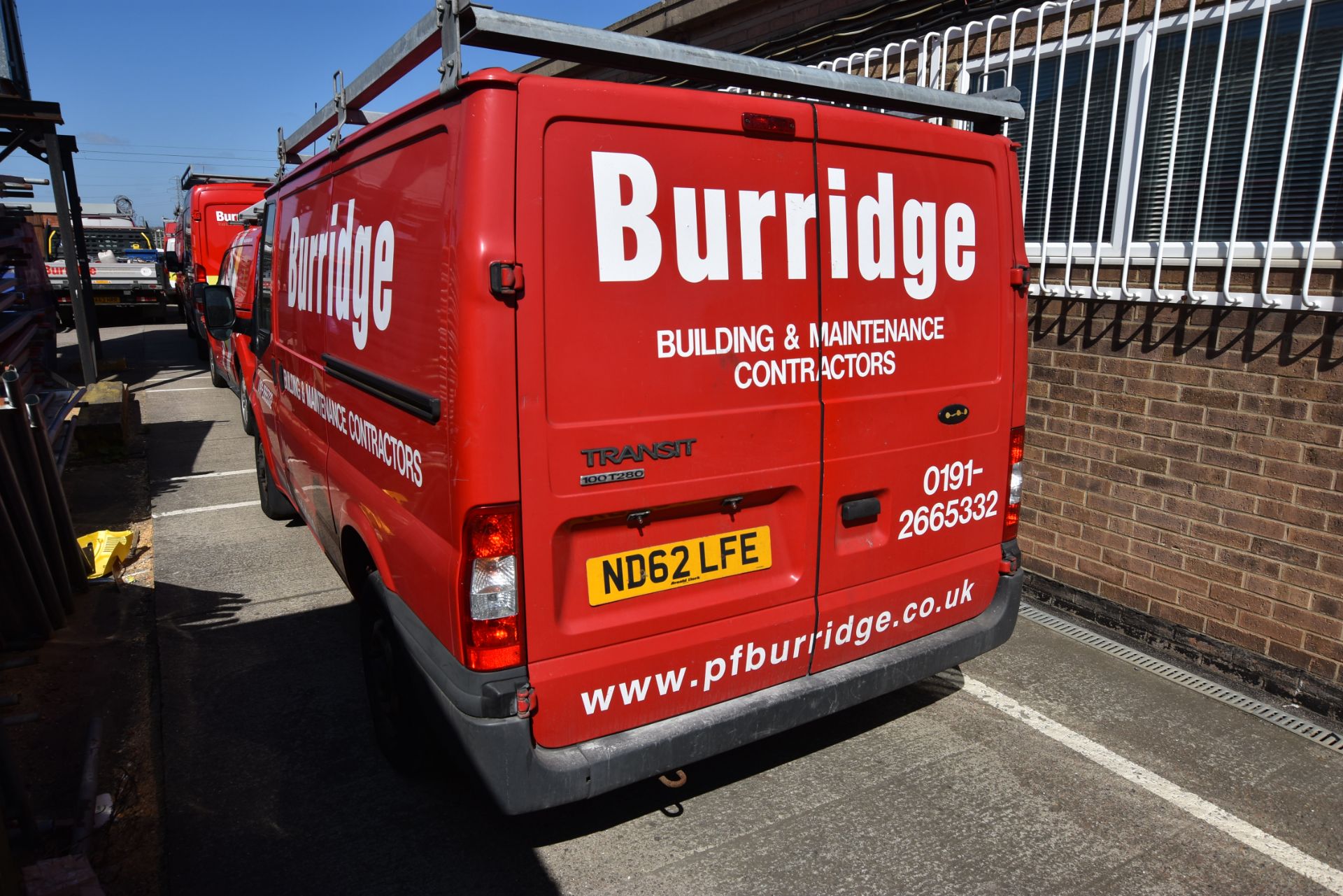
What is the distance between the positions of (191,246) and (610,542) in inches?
575

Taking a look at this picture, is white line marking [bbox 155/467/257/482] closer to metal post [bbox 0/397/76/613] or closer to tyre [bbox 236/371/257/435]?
tyre [bbox 236/371/257/435]

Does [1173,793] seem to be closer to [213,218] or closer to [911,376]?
[911,376]

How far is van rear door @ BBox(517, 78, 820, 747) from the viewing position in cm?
233

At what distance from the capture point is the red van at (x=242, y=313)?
18.9 feet

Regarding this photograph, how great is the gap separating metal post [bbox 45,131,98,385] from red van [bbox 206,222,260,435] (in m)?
1.95

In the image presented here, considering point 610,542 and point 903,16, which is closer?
point 610,542

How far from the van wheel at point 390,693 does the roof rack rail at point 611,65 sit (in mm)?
1784

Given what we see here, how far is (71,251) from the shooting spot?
11164 mm

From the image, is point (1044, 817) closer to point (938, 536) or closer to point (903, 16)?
point (938, 536)

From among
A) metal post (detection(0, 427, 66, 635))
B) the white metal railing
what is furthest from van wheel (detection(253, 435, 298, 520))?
the white metal railing

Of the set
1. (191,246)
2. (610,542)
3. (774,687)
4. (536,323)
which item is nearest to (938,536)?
(774,687)

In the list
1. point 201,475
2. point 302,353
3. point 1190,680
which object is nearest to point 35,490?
point 302,353

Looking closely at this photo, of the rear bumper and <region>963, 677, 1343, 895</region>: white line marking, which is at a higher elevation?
the rear bumper

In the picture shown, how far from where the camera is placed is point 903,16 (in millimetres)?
5918
